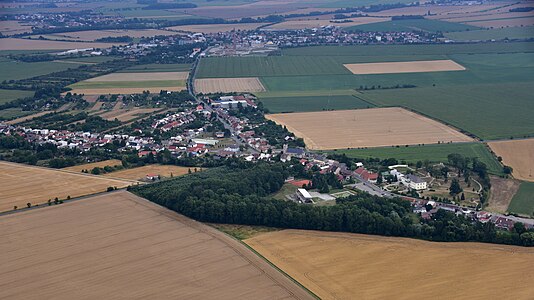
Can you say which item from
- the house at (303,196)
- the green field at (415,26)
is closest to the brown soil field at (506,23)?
the green field at (415,26)

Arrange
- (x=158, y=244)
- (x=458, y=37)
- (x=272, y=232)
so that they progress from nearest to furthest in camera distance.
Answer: (x=158, y=244) → (x=272, y=232) → (x=458, y=37)

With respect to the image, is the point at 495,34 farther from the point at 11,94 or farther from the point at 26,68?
the point at 11,94

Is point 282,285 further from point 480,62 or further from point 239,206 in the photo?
point 480,62

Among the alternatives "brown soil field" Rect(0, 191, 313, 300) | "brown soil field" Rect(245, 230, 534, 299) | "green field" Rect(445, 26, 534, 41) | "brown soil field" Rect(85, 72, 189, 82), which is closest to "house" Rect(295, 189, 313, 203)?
"brown soil field" Rect(245, 230, 534, 299)

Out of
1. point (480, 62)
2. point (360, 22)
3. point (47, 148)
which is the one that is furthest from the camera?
point (360, 22)

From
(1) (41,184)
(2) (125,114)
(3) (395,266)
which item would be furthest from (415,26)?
(3) (395,266)

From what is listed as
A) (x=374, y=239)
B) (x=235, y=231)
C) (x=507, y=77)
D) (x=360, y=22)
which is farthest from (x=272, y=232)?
(x=360, y=22)

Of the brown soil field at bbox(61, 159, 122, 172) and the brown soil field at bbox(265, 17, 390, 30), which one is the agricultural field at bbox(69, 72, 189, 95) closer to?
the brown soil field at bbox(61, 159, 122, 172)
